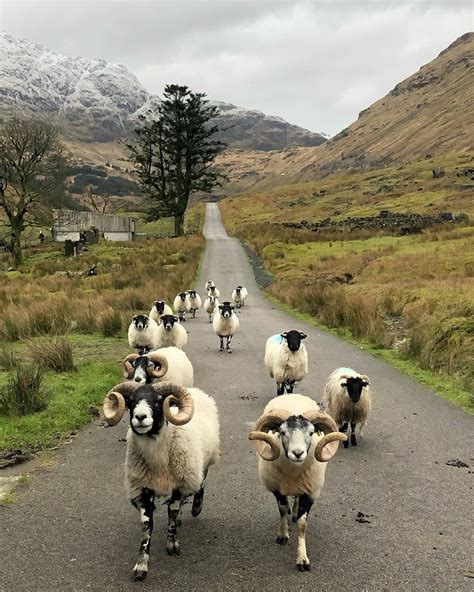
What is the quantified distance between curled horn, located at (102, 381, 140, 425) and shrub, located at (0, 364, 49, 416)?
4.17 m

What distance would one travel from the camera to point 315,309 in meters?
22.5

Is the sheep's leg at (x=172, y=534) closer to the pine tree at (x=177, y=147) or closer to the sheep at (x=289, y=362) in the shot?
the sheep at (x=289, y=362)

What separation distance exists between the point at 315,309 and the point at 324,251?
19101 millimetres

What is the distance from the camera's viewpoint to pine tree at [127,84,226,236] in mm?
56375

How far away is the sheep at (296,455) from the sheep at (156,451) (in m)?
0.75

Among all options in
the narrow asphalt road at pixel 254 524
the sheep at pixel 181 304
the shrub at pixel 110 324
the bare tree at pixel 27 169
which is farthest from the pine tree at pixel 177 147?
the narrow asphalt road at pixel 254 524

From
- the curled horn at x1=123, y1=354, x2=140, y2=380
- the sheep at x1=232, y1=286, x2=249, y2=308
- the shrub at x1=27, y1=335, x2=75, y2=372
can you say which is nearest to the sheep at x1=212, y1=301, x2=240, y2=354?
the shrub at x1=27, y1=335, x2=75, y2=372

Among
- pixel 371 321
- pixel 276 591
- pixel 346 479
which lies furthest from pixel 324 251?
pixel 276 591

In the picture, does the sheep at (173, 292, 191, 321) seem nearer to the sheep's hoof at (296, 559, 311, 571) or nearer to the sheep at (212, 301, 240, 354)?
the sheep at (212, 301, 240, 354)

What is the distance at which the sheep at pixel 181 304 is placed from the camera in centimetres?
2141

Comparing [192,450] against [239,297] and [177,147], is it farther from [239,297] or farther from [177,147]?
[177,147]

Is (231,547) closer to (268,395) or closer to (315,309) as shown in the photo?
(268,395)

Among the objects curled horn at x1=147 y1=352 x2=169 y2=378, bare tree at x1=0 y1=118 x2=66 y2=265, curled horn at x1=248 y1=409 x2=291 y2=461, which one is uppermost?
bare tree at x1=0 y1=118 x2=66 y2=265

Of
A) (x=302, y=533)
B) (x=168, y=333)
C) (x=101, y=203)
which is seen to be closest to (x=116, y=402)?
(x=302, y=533)
